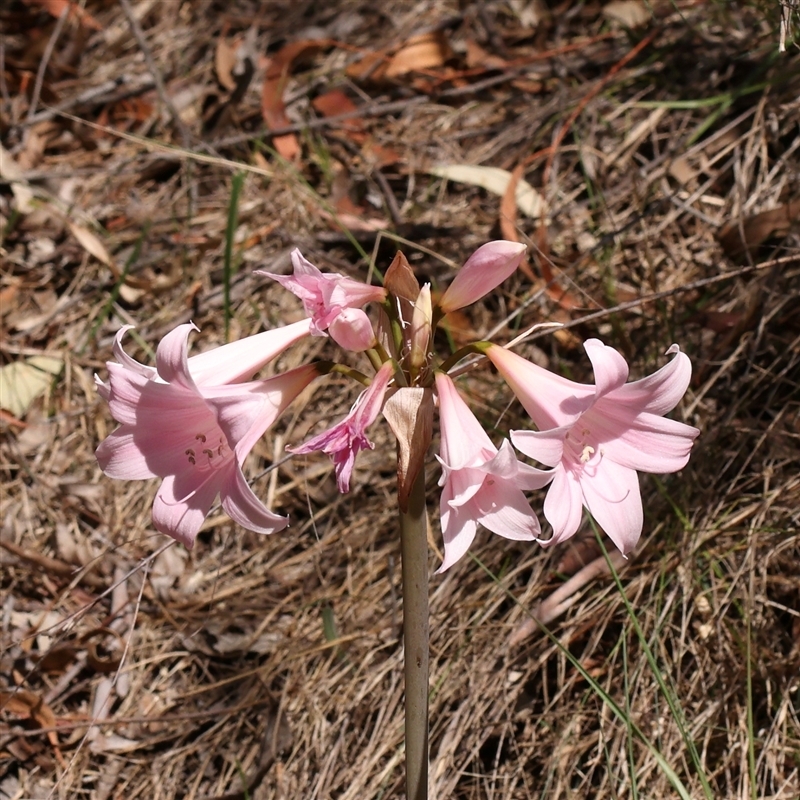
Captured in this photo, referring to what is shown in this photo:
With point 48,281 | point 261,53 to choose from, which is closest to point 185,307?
point 48,281

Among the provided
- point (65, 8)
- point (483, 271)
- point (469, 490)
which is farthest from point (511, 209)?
point (65, 8)

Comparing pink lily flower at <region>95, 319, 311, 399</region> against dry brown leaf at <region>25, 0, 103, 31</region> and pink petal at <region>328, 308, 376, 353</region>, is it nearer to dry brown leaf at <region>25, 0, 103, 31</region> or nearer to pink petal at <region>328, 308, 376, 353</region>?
pink petal at <region>328, 308, 376, 353</region>

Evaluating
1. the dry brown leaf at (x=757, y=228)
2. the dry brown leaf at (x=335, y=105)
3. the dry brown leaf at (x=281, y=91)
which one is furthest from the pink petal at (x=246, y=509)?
the dry brown leaf at (x=335, y=105)

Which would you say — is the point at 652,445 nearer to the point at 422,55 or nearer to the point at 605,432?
the point at 605,432

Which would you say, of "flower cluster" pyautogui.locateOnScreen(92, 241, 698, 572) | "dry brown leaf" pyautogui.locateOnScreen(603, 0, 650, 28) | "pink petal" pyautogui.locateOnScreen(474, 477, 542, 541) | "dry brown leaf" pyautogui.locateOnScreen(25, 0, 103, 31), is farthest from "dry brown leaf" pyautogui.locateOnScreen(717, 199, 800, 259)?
"dry brown leaf" pyautogui.locateOnScreen(25, 0, 103, 31)

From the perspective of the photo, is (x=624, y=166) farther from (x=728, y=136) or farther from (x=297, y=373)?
(x=297, y=373)

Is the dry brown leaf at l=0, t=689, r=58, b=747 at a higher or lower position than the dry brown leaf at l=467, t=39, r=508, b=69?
lower
